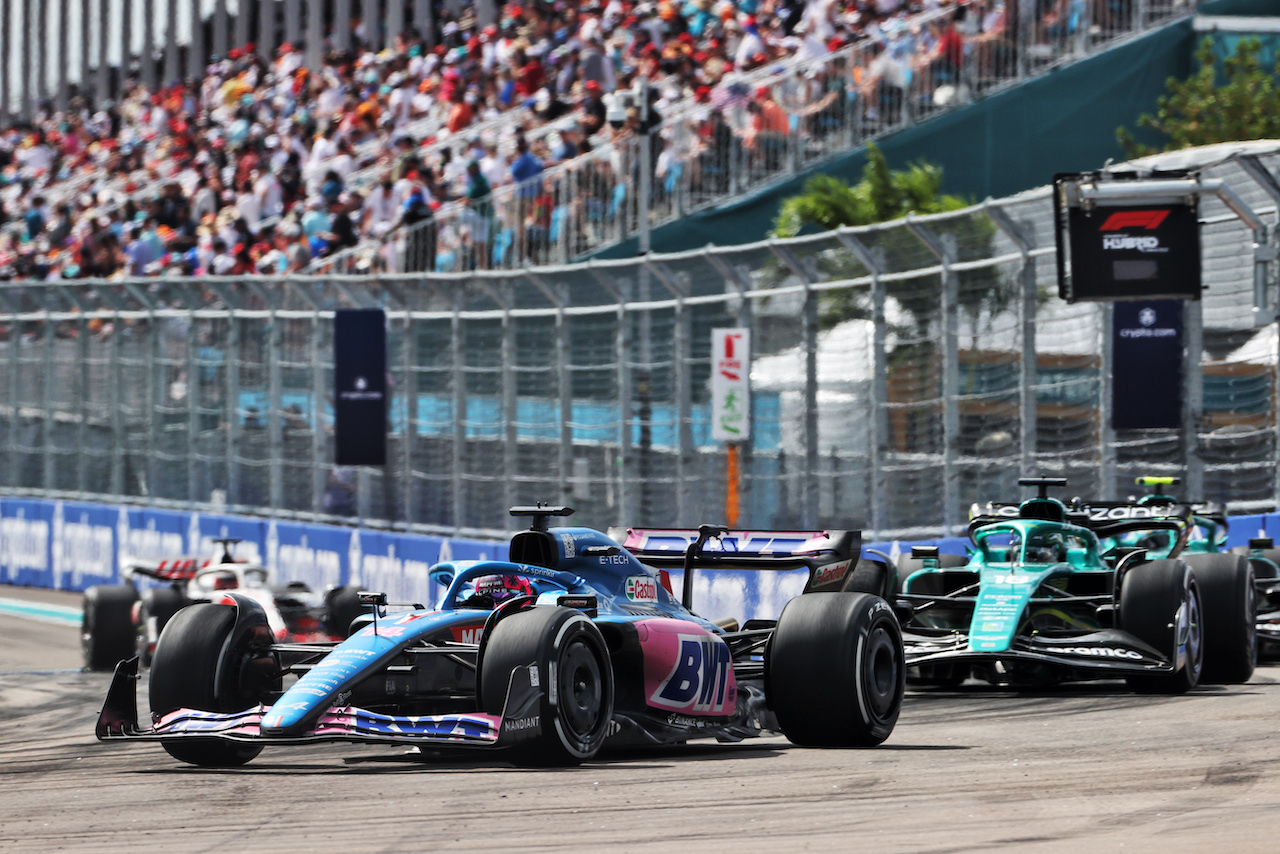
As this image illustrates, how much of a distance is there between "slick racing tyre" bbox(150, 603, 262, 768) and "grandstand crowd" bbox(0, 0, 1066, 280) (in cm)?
1330

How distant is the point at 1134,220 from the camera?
13406 mm

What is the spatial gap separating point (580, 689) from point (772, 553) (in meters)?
1.93

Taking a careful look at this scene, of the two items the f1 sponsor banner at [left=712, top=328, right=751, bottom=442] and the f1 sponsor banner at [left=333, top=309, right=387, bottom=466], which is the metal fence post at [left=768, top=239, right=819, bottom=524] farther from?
the f1 sponsor banner at [left=333, top=309, right=387, bottom=466]

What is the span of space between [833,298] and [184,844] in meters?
9.44

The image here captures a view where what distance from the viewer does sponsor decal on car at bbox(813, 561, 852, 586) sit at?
9.27 meters

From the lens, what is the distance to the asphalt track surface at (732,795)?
19.5ft

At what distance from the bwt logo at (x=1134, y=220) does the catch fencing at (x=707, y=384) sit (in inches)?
21.4

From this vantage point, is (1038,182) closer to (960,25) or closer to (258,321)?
(960,25)

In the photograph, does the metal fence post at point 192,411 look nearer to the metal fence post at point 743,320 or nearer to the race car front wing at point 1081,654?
the metal fence post at point 743,320

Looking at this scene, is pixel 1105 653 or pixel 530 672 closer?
pixel 530 672

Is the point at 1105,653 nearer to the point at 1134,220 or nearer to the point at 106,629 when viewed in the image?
the point at 1134,220

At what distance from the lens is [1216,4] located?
80.6ft

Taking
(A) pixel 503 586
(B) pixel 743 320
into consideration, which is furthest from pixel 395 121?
(A) pixel 503 586

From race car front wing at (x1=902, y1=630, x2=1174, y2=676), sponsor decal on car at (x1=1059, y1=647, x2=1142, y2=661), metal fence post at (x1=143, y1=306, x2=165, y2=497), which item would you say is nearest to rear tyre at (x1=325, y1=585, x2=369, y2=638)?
race car front wing at (x1=902, y1=630, x2=1174, y2=676)
